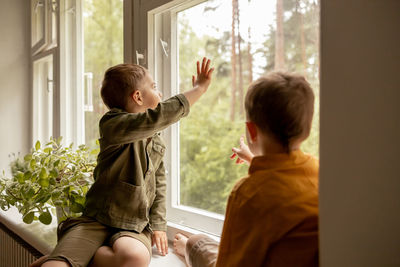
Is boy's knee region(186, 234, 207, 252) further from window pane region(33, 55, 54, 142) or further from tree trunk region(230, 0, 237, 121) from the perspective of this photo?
window pane region(33, 55, 54, 142)

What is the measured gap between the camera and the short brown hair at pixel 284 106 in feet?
2.58

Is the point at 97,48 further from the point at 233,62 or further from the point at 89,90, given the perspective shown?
the point at 233,62

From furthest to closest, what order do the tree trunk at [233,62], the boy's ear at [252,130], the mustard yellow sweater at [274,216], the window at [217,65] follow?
1. the tree trunk at [233,62]
2. the window at [217,65]
3. the boy's ear at [252,130]
4. the mustard yellow sweater at [274,216]

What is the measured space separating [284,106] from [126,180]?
2.21 feet

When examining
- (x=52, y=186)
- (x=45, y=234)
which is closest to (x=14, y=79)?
(x=45, y=234)

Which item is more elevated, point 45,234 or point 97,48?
point 97,48

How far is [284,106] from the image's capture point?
0.78 meters

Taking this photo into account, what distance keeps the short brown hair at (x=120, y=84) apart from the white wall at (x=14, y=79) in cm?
169

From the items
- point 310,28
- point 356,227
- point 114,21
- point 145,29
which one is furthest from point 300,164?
point 114,21

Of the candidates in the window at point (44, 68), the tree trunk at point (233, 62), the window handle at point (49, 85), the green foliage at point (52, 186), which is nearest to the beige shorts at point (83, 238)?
the green foliage at point (52, 186)

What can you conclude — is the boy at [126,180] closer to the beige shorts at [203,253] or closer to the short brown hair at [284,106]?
the beige shorts at [203,253]

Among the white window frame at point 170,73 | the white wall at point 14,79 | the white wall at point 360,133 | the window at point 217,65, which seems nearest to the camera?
the white wall at point 360,133

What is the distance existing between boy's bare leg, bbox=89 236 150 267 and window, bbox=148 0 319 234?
1.05 feet

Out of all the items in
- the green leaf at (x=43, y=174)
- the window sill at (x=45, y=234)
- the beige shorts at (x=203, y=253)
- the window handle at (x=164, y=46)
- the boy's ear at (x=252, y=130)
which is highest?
the window handle at (x=164, y=46)
